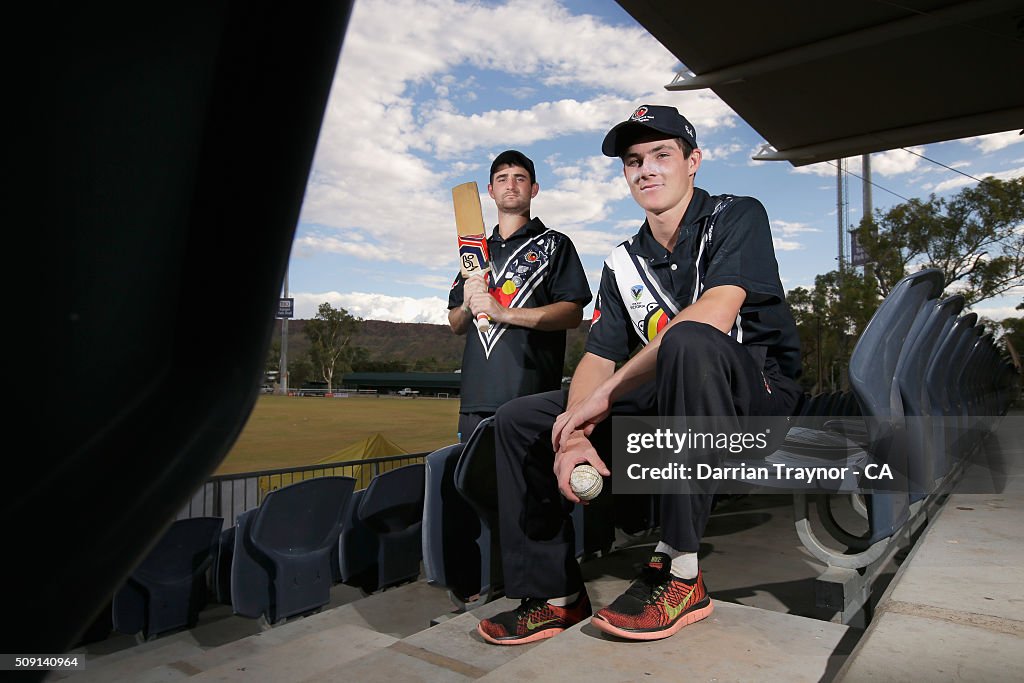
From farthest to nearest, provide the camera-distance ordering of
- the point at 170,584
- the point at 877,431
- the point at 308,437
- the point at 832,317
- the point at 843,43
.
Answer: the point at 832,317 → the point at 308,437 → the point at 843,43 → the point at 170,584 → the point at 877,431

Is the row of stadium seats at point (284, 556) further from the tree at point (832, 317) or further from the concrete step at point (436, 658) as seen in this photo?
the tree at point (832, 317)

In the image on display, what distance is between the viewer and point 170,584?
10.4 feet

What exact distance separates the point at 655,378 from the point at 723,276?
33 centimetres

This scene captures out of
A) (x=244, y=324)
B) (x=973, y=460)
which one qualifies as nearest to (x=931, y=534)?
(x=244, y=324)

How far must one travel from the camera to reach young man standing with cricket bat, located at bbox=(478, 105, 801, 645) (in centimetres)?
148

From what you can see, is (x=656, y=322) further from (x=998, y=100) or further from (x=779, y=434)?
(x=998, y=100)


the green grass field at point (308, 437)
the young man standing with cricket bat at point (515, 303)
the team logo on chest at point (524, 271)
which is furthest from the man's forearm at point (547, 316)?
the green grass field at point (308, 437)

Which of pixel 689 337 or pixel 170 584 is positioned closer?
pixel 689 337

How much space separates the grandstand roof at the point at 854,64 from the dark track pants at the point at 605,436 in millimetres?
7336

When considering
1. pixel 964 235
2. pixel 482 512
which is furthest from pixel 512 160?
pixel 964 235

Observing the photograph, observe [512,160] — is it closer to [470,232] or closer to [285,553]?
[470,232]

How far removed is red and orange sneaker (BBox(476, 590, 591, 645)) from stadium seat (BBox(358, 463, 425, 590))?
1413 mm

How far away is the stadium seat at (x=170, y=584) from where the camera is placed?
10.1 feet

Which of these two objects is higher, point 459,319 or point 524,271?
point 524,271
